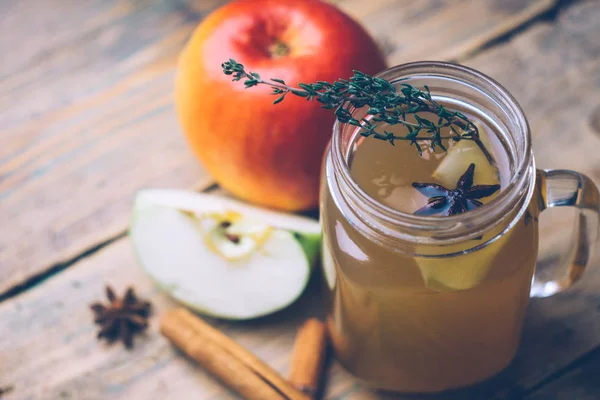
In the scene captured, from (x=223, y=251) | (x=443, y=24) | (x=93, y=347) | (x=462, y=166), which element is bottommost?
(x=93, y=347)

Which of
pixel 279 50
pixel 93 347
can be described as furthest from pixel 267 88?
pixel 93 347

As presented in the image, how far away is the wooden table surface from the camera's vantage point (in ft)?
3.03

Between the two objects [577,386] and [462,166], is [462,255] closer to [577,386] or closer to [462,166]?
[462,166]

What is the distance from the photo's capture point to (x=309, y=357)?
90 centimetres

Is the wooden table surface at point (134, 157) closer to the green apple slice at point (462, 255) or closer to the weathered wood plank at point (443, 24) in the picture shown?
the weathered wood plank at point (443, 24)

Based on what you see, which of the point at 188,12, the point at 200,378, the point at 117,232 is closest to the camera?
the point at 200,378

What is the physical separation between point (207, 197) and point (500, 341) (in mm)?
467

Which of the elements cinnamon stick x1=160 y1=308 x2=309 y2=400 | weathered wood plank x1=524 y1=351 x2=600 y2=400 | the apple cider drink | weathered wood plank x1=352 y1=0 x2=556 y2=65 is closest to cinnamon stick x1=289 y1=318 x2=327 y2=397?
cinnamon stick x1=160 y1=308 x2=309 y2=400

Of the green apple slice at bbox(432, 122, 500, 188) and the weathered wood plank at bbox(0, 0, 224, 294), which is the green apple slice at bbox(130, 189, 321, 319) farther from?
the green apple slice at bbox(432, 122, 500, 188)

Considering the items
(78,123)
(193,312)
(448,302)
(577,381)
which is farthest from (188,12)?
(577,381)

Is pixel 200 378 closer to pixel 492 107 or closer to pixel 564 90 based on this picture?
pixel 492 107

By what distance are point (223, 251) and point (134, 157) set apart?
0.25m

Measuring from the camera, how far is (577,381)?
872 mm

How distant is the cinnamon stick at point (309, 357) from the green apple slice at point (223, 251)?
5 cm
